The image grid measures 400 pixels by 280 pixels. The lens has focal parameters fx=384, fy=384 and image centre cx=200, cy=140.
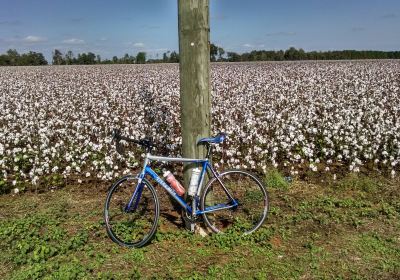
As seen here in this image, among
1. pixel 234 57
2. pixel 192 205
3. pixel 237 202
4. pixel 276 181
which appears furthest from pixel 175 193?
pixel 234 57

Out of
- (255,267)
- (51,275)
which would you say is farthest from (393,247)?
(51,275)

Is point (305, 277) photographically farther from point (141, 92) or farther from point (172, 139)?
point (141, 92)

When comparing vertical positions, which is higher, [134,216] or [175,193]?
[175,193]

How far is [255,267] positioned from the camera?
5.07m

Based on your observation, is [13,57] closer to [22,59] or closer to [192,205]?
[22,59]

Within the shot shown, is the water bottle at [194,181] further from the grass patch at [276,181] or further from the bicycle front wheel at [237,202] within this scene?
the grass patch at [276,181]

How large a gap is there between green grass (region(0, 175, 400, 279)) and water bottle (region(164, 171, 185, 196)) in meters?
0.67

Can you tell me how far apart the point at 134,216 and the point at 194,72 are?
244 cm

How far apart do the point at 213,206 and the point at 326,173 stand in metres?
3.64

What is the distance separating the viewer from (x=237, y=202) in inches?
235

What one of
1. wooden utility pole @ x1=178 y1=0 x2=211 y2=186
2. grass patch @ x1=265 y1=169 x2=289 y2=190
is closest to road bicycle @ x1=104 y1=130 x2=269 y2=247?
wooden utility pole @ x1=178 y1=0 x2=211 y2=186

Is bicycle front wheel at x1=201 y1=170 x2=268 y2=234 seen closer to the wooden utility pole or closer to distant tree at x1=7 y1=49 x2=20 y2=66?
the wooden utility pole

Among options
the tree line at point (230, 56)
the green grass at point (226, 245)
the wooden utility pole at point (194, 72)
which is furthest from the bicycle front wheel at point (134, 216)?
the tree line at point (230, 56)

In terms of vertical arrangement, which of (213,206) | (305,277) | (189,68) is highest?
(189,68)
